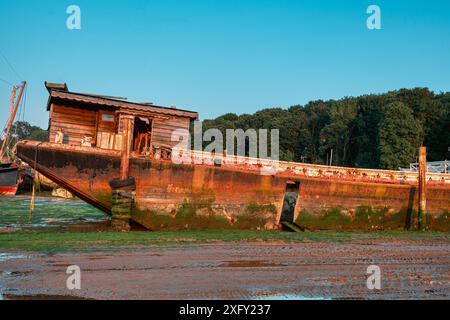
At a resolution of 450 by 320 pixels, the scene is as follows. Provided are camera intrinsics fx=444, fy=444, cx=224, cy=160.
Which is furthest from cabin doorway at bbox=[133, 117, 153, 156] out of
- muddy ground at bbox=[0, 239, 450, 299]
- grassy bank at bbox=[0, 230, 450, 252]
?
muddy ground at bbox=[0, 239, 450, 299]

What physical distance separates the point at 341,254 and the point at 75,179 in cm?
976

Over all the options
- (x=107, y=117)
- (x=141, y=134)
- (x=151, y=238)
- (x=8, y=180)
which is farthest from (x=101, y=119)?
(x=8, y=180)

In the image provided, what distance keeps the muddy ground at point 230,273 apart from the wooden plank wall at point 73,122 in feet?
28.1

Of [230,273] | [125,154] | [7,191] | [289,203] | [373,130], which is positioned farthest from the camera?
[373,130]

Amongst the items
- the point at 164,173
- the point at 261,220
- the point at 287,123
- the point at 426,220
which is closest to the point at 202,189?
the point at 164,173

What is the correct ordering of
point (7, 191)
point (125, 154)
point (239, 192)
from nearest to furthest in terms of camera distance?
1. point (125, 154)
2. point (239, 192)
3. point (7, 191)

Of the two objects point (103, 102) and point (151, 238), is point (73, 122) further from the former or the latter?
point (151, 238)

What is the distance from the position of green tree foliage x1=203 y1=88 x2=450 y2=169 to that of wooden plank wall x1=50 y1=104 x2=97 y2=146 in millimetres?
44864

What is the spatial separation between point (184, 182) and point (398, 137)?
46636 millimetres

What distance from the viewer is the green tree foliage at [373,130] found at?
57125 mm

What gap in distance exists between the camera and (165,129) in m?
20.2

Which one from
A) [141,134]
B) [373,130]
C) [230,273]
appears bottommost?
[230,273]

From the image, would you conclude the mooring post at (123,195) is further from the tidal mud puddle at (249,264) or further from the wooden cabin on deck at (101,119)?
the tidal mud puddle at (249,264)

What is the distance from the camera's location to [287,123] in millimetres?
89500
